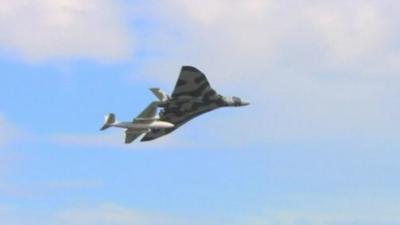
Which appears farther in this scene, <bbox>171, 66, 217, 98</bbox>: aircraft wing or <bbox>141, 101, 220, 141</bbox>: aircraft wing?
<bbox>141, 101, 220, 141</bbox>: aircraft wing

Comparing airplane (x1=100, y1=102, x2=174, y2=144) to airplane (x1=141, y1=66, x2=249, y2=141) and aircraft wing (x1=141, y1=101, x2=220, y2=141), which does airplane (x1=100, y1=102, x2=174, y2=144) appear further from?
aircraft wing (x1=141, y1=101, x2=220, y2=141)

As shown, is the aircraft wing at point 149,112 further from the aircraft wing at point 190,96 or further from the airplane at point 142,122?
the aircraft wing at point 190,96

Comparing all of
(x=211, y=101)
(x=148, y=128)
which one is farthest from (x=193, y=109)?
(x=148, y=128)

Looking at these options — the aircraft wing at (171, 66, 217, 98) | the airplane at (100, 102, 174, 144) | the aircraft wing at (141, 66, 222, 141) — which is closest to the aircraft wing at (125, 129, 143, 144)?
the airplane at (100, 102, 174, 144)

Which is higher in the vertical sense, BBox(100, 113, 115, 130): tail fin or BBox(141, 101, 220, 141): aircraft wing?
BBox(141, 101, 220, 141): aircraft wing

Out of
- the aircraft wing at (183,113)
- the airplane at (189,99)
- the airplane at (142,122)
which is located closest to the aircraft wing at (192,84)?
the airplane at (189,99)

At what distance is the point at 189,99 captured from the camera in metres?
184

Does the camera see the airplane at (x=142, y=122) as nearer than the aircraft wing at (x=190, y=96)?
Yes

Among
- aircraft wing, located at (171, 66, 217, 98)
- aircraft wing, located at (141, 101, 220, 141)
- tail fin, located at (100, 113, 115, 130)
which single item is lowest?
tail fin, located at (100, 113, 115, 130)

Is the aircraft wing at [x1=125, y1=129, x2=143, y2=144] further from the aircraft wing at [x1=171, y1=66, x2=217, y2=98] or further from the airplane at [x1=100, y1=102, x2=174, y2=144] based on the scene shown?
the aircraft wing at [x1=171, y1=66, x2=217, y2=98]

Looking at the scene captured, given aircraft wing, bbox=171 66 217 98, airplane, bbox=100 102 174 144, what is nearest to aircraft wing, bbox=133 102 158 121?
airplane, bbox=100 102 174 144

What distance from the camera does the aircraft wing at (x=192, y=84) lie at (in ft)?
585

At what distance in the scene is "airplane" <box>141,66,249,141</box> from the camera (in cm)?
17951

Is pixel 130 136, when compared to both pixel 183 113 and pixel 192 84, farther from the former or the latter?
pixel 192 84
